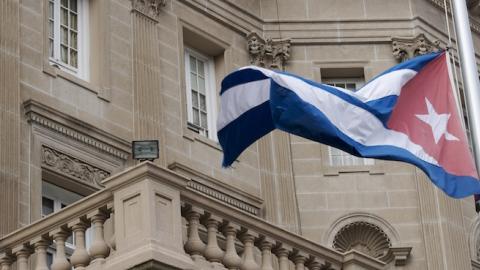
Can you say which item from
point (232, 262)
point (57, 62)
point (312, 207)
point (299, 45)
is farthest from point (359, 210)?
point (232, 262)

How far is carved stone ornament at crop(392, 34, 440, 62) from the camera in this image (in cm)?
3055

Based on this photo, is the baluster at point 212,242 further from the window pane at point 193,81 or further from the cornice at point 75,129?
the window pane at point 193,81

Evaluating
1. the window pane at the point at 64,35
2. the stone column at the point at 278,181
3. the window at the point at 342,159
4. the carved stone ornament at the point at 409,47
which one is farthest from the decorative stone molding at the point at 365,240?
the window pane at the point at 64,35

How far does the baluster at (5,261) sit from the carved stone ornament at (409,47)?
1152cm

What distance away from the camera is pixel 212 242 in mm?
20672

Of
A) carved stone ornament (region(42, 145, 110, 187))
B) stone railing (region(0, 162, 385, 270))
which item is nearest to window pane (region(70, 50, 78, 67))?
carved stone ornament (region(42, 145, 110, 187))

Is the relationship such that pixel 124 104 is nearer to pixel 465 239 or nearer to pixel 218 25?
pixel 218 25

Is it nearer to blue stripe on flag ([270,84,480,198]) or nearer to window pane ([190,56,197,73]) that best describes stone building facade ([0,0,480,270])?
window pane ([190,56,197,73])

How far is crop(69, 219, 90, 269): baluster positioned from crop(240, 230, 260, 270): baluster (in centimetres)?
208

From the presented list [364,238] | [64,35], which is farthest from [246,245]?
[364,238]

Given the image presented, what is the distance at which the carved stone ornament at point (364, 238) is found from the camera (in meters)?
29.1

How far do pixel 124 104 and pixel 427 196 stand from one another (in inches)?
240

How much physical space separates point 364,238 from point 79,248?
988cm

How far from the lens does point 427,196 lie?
2941 centimetres
